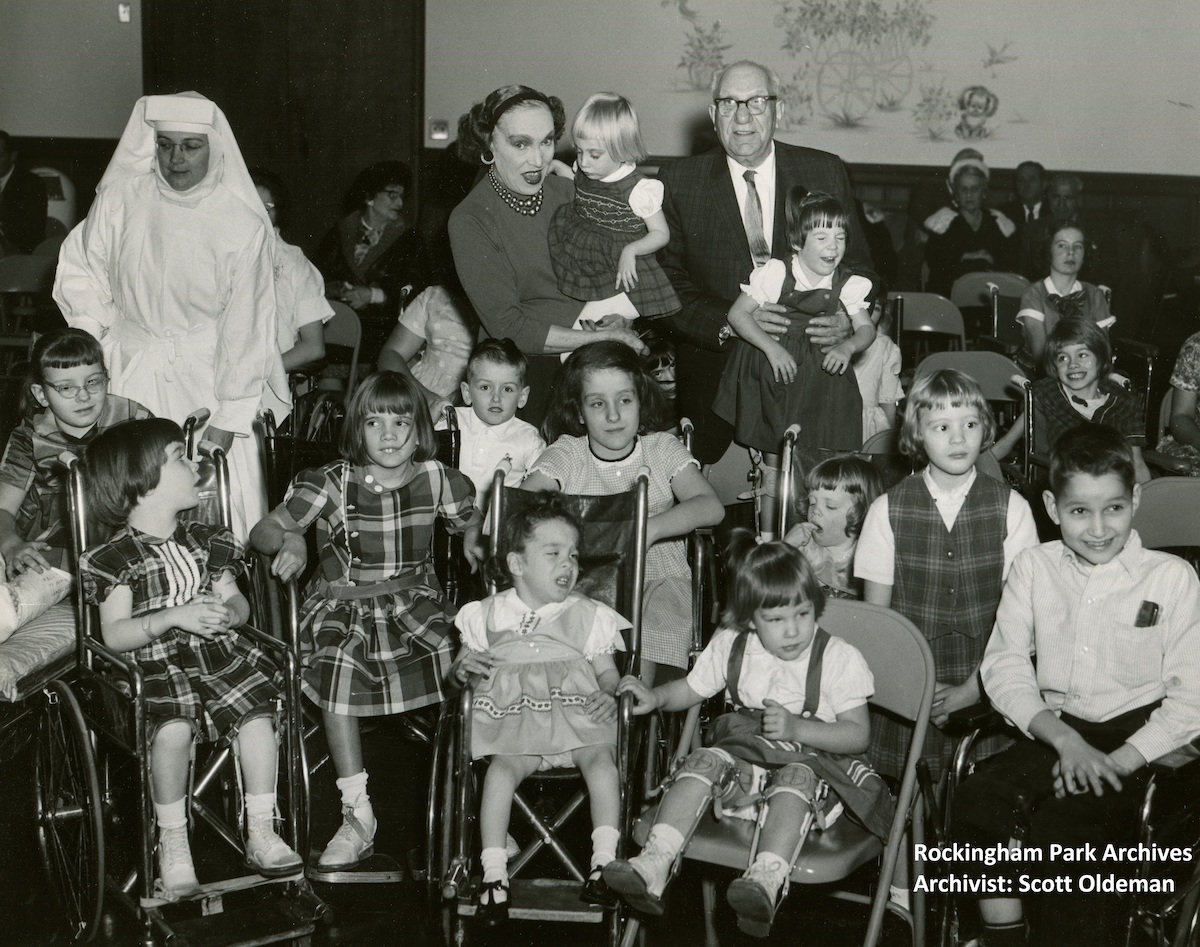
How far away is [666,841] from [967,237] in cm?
682

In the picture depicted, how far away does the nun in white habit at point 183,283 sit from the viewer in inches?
161

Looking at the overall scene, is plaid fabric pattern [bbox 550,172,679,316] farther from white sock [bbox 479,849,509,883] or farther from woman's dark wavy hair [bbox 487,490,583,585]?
white sock [bbox 479,849,509,883]

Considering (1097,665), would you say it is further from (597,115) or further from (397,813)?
(597,115)

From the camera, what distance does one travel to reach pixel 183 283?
4.11m

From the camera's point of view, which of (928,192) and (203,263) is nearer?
(203,263)

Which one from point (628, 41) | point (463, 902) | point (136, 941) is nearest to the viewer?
point (463, 902)

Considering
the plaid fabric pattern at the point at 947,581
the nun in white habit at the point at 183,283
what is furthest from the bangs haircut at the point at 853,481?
the nun in white habit at the point at 183,283

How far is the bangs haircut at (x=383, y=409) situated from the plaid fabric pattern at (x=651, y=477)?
1.18 ft

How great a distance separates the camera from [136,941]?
9.82ft

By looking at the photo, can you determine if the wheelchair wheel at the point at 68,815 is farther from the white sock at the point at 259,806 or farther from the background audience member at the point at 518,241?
the background audience member at the point at 518,241

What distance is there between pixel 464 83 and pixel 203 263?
585cm

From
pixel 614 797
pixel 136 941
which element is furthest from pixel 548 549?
pixel 136 941

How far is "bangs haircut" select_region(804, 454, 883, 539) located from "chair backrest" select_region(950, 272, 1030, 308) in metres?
4.42

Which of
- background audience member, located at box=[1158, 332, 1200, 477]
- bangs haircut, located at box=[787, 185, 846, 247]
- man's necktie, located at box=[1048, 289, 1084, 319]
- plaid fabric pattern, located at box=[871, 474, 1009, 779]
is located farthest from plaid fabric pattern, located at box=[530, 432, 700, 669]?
man's necktie, located at box=[1048, 289, 1084, 319]
